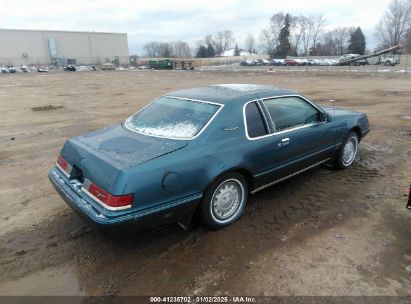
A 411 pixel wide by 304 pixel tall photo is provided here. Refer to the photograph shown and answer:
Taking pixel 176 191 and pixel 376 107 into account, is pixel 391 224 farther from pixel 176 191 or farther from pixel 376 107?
pixel 376 107

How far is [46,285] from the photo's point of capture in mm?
3023

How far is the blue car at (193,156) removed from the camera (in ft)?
10.0

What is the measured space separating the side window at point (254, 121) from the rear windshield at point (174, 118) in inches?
15.8

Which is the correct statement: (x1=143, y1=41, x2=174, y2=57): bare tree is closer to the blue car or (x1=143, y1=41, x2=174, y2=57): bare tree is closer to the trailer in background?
the trailer in background

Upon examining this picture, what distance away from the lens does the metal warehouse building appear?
84938mm

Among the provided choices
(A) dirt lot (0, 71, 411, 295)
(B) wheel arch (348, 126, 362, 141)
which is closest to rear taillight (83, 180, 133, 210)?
(A) dirt lot (0, 71, 411, 295)

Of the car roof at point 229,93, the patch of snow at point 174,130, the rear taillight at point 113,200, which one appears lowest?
the rear taillight at point 113,200

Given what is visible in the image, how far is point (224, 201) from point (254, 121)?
1016 millimetres

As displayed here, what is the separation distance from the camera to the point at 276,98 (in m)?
4.46

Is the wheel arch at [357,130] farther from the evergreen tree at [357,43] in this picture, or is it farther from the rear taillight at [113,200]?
the evergreen tree at [357,43]

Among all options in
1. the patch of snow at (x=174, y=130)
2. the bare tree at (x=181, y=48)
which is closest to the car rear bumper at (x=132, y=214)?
the patch of snow at (x=174, y=130)

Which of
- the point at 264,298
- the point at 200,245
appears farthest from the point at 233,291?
the point at 200,245

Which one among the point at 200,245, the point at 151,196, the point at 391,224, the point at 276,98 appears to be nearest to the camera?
the point at 151,196

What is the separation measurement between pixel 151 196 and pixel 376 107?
11253 mm
